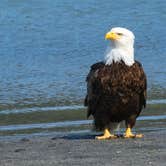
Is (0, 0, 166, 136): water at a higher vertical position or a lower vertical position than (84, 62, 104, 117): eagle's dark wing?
lower

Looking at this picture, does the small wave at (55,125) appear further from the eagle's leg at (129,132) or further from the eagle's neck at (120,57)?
the eagle's neck at (120,57)

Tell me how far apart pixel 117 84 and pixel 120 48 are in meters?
0.43

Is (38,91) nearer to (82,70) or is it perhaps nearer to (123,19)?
(82,70)

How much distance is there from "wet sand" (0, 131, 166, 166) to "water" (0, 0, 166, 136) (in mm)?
1892

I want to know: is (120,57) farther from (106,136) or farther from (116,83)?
(106,136)

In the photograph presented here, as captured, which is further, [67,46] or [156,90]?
[67,46]

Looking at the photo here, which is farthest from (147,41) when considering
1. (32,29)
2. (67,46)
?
(32,29)

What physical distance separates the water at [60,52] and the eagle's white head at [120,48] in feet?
6.92

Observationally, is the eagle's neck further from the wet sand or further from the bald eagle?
the wet sand

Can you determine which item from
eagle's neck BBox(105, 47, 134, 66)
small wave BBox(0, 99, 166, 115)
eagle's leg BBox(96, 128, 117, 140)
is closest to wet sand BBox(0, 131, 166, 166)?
eagle's leg BBox(96, 128, 117, 140)

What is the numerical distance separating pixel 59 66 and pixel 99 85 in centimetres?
816

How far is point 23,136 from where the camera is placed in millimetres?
11562

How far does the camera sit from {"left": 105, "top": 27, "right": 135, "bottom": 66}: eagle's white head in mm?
10266

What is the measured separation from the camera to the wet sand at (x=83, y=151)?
8.27 metres
